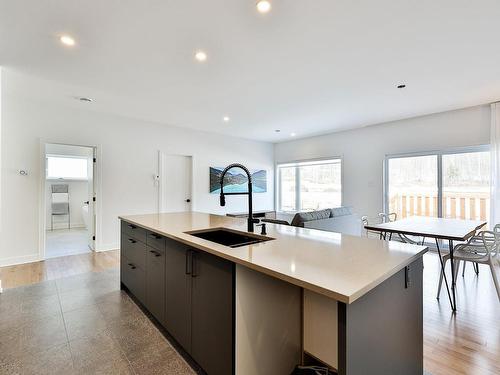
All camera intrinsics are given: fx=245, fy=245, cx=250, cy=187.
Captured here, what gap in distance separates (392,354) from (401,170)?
16.1ft

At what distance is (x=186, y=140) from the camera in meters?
5.83

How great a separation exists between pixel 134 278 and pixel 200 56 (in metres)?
2.41

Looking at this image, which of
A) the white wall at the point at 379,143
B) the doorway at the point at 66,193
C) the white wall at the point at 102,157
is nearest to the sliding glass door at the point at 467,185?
the white wall at the point at 379,143

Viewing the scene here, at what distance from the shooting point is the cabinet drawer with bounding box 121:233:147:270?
230cm

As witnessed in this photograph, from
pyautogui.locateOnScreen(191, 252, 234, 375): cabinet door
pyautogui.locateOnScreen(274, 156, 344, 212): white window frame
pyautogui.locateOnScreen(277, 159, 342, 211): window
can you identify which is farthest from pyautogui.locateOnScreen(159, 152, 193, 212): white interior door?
pyautogui.locateOnScreen(191, 252, 234, 375): cabinet door

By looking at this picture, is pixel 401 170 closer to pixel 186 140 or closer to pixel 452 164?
pixel 452 164

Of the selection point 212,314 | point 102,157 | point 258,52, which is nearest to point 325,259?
point 212,314

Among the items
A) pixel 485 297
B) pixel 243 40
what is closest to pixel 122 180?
pixel 243 40

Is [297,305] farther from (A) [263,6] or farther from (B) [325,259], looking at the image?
(A) [263,6]

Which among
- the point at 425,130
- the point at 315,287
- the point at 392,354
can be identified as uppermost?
the point at 425,130

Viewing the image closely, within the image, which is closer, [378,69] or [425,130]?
[378,69]

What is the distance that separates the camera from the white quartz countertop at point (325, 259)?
36.1 inches

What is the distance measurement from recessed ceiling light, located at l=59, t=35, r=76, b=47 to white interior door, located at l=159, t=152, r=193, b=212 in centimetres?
311

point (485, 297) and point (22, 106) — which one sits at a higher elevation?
point (22, 106)
